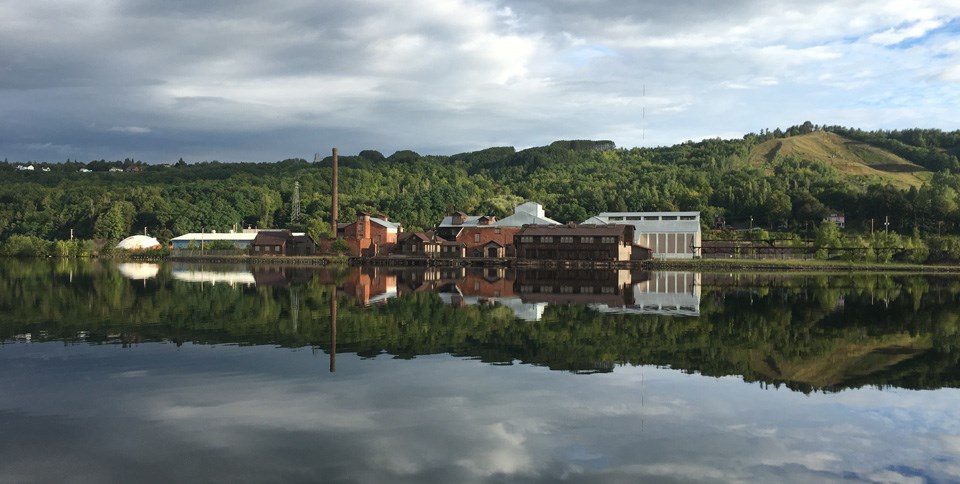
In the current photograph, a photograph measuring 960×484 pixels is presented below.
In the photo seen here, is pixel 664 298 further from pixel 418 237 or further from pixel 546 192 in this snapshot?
pixel 546 192

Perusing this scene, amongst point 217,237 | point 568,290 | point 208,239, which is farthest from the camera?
point 217,237

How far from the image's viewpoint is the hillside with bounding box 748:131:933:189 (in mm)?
136250

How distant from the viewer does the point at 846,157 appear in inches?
6442

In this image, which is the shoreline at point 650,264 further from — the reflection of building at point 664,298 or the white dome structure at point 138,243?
the reflection of building at point 664,298

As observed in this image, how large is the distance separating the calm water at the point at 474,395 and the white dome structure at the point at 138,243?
68269mm

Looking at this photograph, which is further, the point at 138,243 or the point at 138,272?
the point at 138,243

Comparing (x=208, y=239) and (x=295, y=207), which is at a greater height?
(x=295, y=207)

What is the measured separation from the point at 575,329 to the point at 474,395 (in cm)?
973

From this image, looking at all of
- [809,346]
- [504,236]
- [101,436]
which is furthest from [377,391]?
[504,236]

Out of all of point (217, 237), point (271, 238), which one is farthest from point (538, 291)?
point (217, 237)

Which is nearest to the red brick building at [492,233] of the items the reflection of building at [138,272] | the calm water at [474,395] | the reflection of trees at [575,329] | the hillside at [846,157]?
the reflection of building at [138,272]

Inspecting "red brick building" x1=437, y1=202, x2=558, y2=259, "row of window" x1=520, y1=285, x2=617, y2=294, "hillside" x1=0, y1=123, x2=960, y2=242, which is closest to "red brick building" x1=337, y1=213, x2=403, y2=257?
"hillside" x1=0, y1=123, x2=960, y2=242

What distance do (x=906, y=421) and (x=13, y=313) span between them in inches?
1100

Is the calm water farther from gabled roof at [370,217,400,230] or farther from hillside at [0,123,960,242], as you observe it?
hillside at [0,123,960,242]
